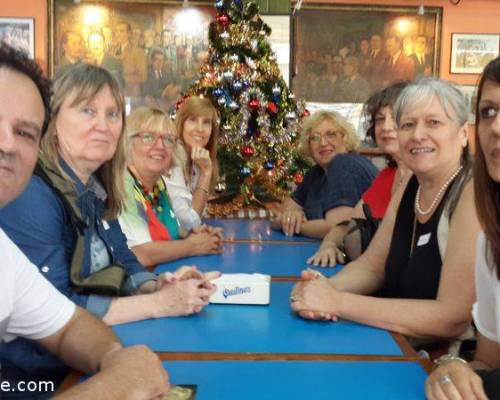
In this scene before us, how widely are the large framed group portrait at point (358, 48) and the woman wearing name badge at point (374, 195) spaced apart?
5.06 metres

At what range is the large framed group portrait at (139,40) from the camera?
7.80 meters

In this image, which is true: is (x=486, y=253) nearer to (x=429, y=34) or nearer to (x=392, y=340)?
(x=392, y=340)

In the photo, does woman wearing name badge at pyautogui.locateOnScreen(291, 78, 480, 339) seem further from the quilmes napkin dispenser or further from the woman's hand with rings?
the woman's hand with rings

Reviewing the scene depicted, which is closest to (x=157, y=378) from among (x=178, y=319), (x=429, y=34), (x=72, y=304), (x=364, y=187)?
(x=72, y=304)

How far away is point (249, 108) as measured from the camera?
5758mm

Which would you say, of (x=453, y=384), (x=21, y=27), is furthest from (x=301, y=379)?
(x=21, y=27)

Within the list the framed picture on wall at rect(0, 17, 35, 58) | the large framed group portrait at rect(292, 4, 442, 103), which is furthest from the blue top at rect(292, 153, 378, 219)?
the framed picture on wall at rect(0, 17, 35, 58)

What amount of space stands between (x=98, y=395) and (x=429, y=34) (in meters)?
8.08

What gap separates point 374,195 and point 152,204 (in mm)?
1234

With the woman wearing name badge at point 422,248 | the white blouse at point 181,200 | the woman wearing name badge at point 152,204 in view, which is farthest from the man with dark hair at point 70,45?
the woman wearing name badge at point 422,248

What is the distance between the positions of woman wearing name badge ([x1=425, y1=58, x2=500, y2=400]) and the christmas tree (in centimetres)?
416

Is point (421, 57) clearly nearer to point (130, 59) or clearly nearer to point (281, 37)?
point (281, 37)

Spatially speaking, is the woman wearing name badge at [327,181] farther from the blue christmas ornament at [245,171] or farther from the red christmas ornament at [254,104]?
the red christmas ornament at [254,104]

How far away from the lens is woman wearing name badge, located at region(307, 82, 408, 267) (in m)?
2.68
